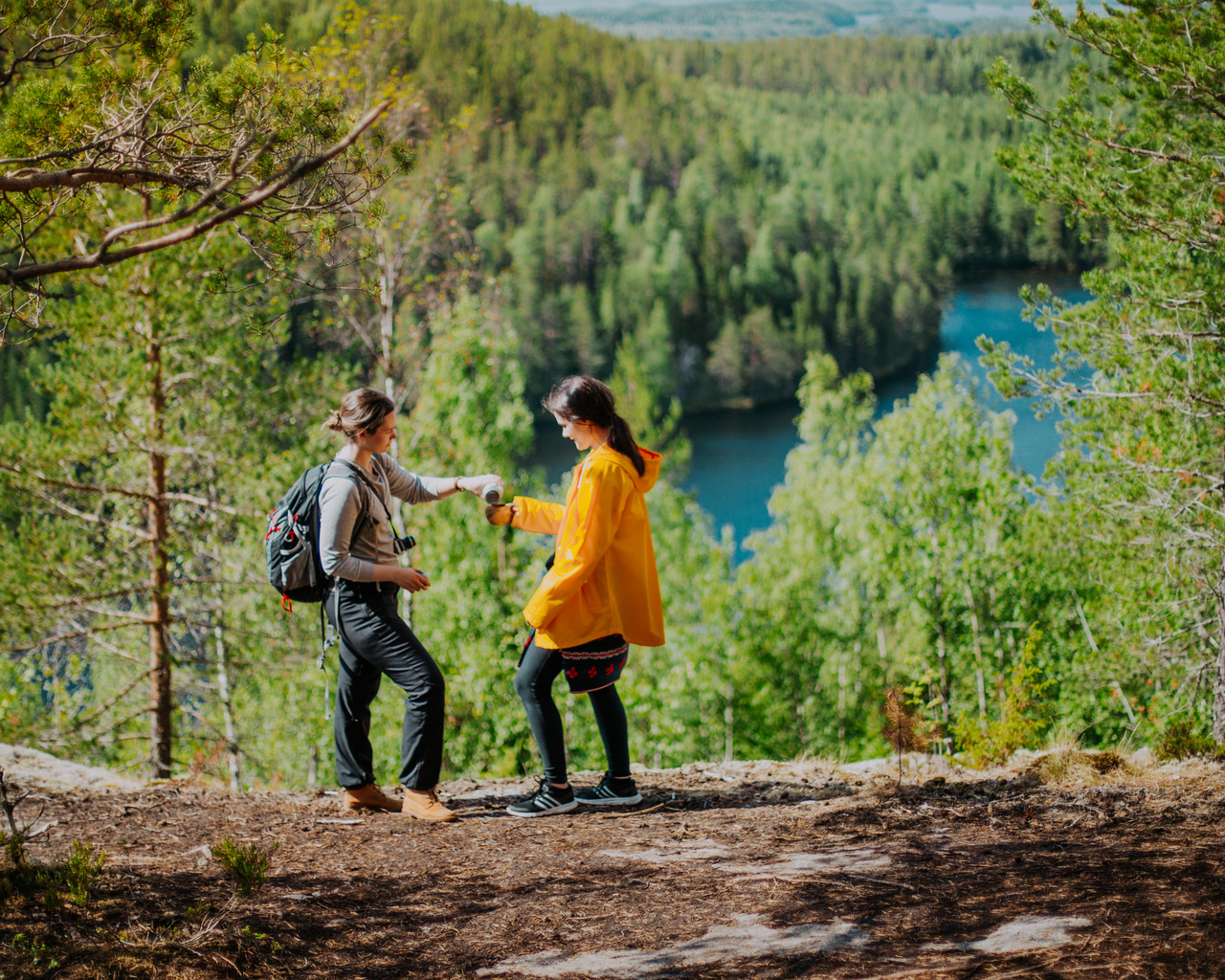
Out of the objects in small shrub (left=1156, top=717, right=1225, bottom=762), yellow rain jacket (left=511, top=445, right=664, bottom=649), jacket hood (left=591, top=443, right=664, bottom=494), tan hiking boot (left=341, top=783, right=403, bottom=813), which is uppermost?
jacket hood (left=591, top=443, right=664, bottom=494)

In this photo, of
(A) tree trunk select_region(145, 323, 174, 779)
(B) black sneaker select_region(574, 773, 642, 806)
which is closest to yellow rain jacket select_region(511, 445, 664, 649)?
(B) black sneaker select_region(574, 773, 642, 806)

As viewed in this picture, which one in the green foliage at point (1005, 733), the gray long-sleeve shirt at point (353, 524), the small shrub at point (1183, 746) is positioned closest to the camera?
the gray long-sleeve shirt at point (353, 524)

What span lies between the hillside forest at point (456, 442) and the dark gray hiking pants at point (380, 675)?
1.34m

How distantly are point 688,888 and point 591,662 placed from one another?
111cm

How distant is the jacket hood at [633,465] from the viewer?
4.03m

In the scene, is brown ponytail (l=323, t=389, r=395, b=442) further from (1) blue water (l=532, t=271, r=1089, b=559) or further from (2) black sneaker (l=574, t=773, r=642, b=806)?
(1) blue water (l=532, t=271, r=1089, b=559)

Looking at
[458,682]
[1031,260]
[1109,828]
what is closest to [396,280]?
[458,682]

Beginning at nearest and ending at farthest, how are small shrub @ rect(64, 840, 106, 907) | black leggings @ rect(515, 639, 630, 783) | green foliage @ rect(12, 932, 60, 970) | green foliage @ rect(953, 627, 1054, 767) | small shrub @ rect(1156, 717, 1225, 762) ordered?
green foliage @ rect(12, 932, 60, 970) < small shrub @ rect(64, 840, 106, 907) < black leggings @ rect(515, 639, 630, 783) < small shrub @ rect(1156, 717, 1225, 762) < green foliage @ rect(953, 627, 1054, 767)

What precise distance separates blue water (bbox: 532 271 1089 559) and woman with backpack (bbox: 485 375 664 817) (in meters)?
34.0

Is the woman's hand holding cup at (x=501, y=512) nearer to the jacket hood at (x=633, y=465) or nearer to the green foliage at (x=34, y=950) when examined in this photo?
the jacket hood at (x=633, y=465)

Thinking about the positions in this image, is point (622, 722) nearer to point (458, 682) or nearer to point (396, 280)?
point (396, 280)

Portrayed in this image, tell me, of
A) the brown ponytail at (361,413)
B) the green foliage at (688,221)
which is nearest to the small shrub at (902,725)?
the brown ponytail at (361,413)

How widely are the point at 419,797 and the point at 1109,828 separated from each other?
2.82 m

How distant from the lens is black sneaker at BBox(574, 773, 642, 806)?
4441 millimetres
